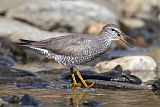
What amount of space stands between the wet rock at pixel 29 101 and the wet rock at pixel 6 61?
4.16 meters

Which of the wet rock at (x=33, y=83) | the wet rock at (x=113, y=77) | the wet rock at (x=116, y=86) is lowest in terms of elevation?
the wet rock at (x=116, y=86)

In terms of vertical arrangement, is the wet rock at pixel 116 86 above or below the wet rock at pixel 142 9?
below

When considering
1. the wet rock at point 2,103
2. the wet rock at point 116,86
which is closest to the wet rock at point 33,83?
the wet rock at point 116,86

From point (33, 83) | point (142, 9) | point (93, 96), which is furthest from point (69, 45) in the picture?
point (142, 9)

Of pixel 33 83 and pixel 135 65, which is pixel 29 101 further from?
pixel 135 65

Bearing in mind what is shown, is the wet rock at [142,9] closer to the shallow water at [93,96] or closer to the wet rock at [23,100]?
the shallow water at [93,96]

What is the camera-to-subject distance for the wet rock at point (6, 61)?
12836mm

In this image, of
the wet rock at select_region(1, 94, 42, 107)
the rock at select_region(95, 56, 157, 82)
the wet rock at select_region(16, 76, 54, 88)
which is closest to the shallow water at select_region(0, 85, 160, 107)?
the wet rock at select_region(1, 94, 42, 107)

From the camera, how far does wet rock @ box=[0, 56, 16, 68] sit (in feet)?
42.1

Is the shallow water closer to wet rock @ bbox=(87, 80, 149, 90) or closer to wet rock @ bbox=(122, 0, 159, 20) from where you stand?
wet rock @ bbox=(87, 80, 149, 90)

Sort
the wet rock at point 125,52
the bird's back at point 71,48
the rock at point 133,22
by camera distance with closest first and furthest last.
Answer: the bird's back at point 71,48 < the wet rock at point 125,52 < the rock at point 133,22

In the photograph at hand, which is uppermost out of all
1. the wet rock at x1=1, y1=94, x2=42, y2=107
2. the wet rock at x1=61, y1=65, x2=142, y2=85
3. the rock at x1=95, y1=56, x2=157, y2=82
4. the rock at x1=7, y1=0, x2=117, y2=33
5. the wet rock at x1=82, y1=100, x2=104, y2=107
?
the rock at x1=7, y1=0, x2=117, y2=33

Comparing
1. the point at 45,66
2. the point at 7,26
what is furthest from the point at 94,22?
the point at 45,66

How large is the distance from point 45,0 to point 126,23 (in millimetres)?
3737
